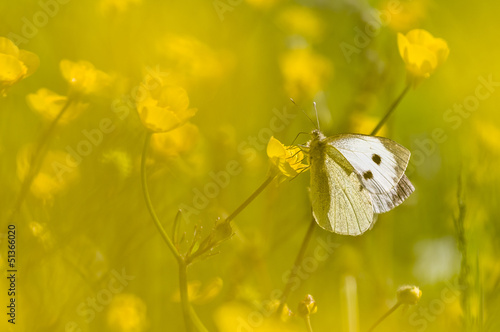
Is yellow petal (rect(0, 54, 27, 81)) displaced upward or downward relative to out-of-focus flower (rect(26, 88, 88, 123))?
upward

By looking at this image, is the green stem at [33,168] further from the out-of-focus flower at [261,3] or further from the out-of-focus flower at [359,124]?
the out-of-focus flower at [261,3]

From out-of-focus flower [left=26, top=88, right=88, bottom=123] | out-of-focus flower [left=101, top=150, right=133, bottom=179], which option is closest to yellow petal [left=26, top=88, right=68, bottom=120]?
out-of-focus flower [left=26, top=88, right=88, bottom=123]

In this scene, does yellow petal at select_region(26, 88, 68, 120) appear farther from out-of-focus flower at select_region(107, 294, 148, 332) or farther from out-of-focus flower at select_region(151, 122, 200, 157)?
out-of-focus flower at select_region(107, 294, 148, 332)

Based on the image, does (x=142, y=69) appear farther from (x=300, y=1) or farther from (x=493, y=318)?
(x=493, y=318)

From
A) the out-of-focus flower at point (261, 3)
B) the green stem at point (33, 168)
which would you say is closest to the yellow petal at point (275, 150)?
the green stem at point (33, 168)

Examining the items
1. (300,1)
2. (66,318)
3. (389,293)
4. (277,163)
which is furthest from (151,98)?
(300,1)

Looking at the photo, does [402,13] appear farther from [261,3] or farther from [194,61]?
[194,61]
